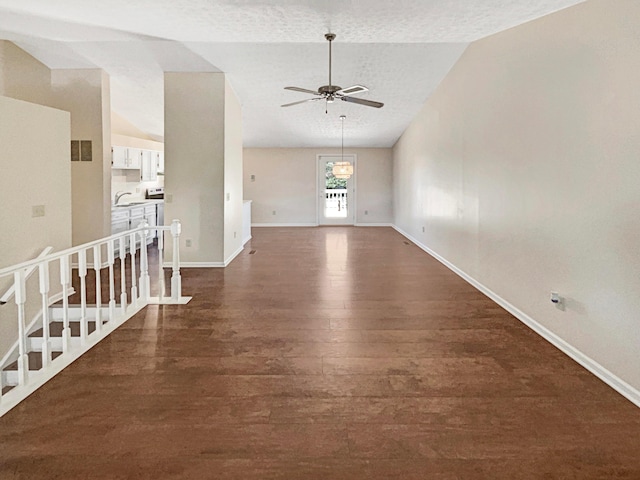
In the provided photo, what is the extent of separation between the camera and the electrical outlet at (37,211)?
4.33 m

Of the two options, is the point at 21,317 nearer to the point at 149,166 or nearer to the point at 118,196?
the point at 118,196

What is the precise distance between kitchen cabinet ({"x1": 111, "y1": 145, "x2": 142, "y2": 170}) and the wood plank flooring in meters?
4.64

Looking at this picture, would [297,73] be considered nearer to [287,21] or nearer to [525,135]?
[287,21]

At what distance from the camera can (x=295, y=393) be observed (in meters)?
2.63

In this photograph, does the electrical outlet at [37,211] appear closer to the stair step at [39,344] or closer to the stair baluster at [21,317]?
the stair step at [39,344]

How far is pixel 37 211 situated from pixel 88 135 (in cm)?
232

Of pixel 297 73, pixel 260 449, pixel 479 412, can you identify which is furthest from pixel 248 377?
pixel 297 73

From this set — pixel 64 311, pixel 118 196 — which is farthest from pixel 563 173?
pixel 118 196

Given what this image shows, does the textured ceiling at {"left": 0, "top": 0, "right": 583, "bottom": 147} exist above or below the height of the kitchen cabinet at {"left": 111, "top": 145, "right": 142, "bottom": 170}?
above

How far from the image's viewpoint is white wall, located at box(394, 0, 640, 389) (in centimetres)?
265

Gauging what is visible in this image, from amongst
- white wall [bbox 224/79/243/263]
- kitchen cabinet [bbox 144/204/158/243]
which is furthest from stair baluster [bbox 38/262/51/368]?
kitchen cabinet [bbox 144/204/158/243]

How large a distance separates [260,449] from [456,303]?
3.13m

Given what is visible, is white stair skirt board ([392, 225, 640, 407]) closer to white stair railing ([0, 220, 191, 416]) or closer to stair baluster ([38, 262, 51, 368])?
white stair railing ([0, 220, 191, 416])

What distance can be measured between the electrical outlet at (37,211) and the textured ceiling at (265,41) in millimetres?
1881
